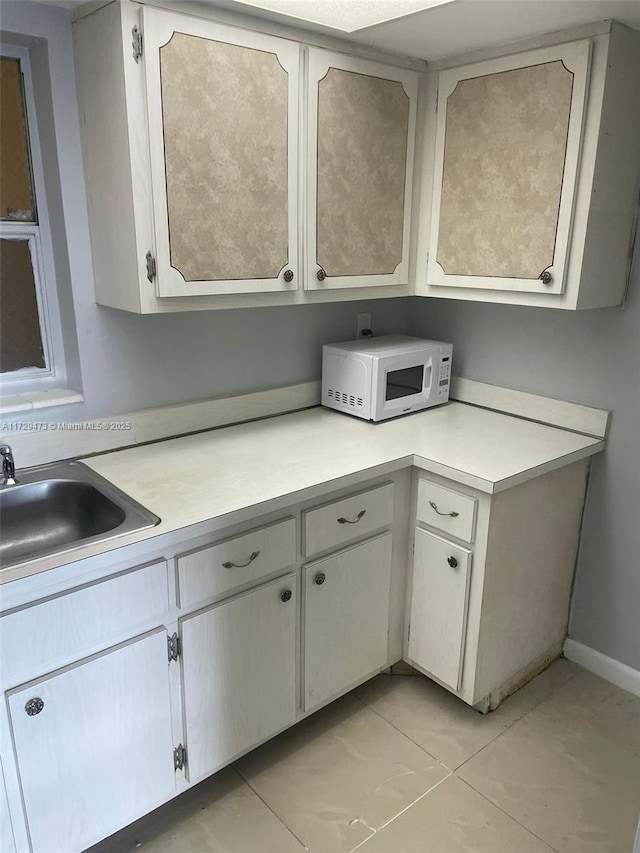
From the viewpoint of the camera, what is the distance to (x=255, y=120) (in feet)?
5.72

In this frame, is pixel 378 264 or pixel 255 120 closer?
pixel 255 120

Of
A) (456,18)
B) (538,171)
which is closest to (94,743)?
(538,171)

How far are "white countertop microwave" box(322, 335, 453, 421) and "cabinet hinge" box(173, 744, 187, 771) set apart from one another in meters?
1.18

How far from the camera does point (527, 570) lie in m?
2.08

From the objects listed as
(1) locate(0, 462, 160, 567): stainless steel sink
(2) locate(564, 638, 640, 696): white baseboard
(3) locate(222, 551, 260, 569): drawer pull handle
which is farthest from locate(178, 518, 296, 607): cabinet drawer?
(2) locate(564, 638, 640, 696): white baseboard

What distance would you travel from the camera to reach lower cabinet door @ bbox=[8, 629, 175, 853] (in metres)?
1.39

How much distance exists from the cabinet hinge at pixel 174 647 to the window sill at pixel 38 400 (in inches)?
29.9

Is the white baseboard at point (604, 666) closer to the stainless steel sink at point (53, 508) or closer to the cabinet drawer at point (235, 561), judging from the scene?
the cabinet drawer at point (235, 561)

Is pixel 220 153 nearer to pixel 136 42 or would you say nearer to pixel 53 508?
pixel 136 42

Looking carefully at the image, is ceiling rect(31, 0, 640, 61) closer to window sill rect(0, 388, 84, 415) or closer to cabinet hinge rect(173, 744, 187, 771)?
window sill rect(0, 388, 84, 415)

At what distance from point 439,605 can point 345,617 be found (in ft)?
1.04

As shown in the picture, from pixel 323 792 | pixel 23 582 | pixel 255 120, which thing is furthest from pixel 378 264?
pixel 323 792

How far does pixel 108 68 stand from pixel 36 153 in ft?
1.18

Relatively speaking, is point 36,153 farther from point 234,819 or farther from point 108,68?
point 234,819
